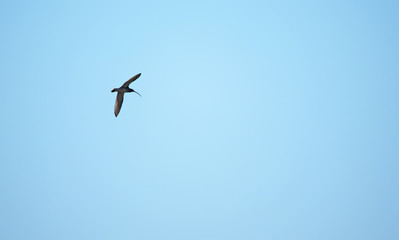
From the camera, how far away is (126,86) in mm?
50062

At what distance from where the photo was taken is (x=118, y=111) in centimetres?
5112

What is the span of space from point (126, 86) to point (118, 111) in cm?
276
